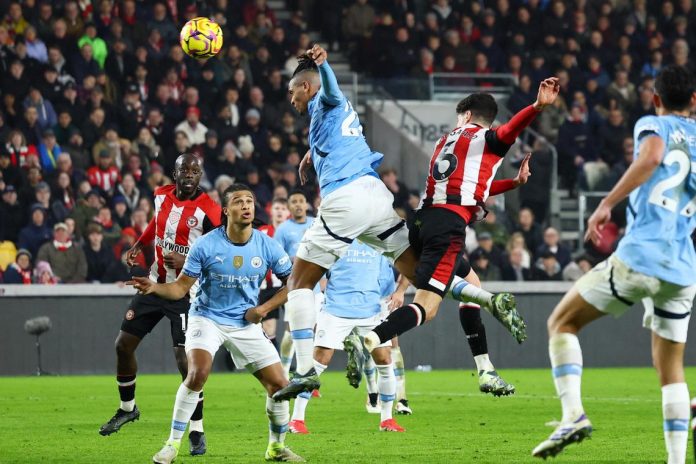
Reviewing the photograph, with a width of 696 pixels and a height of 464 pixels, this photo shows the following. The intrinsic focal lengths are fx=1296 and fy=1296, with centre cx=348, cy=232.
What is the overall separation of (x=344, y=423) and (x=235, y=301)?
332 cm

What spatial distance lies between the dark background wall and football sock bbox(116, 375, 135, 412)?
26.3 ft

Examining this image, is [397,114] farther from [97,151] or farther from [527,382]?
[527,382]

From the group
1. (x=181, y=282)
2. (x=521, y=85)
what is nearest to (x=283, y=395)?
(x=181, y=282)

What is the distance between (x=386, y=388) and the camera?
465 inches

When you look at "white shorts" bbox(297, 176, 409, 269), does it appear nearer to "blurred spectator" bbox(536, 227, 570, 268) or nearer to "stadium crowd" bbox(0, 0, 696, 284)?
"stadium crowd" bbox(0, 0, 696, 284)

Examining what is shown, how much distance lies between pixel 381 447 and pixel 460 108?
262cm

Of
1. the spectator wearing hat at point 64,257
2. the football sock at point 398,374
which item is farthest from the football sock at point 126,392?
the spectator wearing hat at point 64,257

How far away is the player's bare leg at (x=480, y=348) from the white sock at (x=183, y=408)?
6.64 ft

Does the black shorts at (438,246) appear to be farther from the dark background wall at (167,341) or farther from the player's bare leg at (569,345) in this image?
the dark background wall at (167,341)

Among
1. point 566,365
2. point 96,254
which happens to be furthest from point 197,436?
point 96,254

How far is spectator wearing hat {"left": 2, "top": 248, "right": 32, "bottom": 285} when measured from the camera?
18938mm

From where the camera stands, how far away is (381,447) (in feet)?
32.2

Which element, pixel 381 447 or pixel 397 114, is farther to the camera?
pixel 397 114

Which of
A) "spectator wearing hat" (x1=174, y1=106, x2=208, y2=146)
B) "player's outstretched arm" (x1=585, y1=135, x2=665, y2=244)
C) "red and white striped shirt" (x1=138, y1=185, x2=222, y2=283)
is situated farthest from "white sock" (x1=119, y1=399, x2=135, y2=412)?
"spectator wearing hat" (x1=174, y1=106, x2=208, y2=146)
